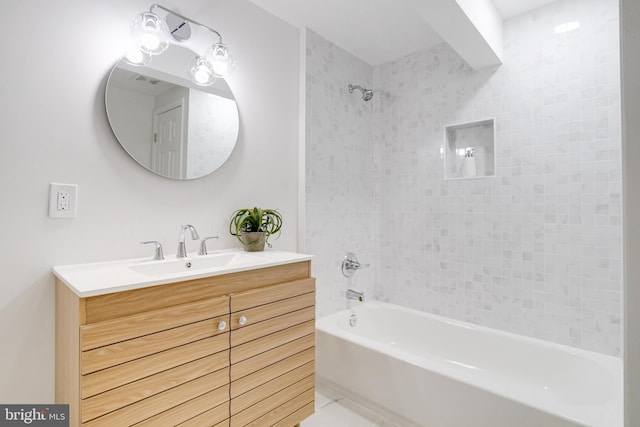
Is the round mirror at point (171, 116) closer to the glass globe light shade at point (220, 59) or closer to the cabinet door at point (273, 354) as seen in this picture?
the glass globe light shade at point (220, 59)

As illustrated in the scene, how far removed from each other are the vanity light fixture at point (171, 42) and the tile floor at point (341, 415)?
6.32ft

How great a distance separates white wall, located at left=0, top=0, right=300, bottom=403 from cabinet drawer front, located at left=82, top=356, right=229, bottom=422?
19.2 inches

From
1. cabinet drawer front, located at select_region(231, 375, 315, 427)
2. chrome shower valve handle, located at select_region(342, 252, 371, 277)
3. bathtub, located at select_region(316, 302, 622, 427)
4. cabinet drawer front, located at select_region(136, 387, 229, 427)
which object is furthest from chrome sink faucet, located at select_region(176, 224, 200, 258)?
chrome shower valve handle, located at select_region(342, 252, 371, 277)

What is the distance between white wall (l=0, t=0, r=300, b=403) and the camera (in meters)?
1.24

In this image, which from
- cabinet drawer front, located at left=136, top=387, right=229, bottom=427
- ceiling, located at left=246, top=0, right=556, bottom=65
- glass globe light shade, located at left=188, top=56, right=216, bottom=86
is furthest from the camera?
ceiling, located at left=246, top=0, right=556, bottom=65

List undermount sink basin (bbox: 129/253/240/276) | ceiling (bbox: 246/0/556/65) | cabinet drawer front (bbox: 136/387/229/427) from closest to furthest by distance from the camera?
cabinet drawer front (bbox: 136/387/229/427)
undermount sink basin (bbox: 129/253/240/276)
ceiling (bbox: 246/0/556/65)

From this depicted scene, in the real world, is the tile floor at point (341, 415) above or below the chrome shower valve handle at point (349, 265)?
below

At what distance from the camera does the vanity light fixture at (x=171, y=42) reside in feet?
4.88

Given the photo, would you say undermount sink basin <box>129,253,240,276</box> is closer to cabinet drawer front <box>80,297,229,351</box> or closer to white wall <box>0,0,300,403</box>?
white wall <box>0,0,300,403</box>

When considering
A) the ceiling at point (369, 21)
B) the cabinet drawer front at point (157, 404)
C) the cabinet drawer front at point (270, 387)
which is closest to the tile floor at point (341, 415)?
the cabinet drawer front at point (270, 387)

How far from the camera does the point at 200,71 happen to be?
172cm

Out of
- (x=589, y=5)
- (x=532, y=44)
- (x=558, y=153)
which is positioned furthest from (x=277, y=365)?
(x=589, y=5)

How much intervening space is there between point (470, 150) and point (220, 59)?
1.75 m

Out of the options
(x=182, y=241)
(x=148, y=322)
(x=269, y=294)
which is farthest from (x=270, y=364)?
(x=182, y=241)
